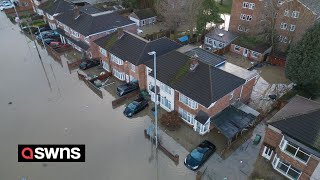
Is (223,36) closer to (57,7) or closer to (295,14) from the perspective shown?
(295,14)

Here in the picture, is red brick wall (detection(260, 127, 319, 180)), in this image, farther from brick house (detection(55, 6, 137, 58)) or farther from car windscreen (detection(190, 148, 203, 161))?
brick house (detection(55, 6, 137, 58))

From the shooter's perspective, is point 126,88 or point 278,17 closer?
point 126,88

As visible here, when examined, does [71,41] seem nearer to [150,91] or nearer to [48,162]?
[150,91]

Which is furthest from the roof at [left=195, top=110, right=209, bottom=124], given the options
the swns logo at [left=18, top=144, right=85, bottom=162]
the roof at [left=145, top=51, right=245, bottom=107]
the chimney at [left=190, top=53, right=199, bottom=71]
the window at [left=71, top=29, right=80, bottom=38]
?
the window at [left=71, top=29, right=80, bottom=38]

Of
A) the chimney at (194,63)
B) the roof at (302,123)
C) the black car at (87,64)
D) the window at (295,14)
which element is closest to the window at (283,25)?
the window at (295,14)

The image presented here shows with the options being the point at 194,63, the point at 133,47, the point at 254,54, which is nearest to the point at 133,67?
the point at 133,47

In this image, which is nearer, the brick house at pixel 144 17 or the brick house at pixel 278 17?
the brick house at pixel 278 17

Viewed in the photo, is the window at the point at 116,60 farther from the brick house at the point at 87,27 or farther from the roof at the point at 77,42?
the roof at the point at 77,42
